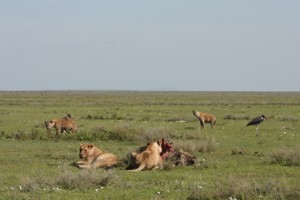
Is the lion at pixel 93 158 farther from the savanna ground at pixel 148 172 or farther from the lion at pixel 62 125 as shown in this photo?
the lion at pixel 62 125

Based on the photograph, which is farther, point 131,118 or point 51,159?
point 131,118

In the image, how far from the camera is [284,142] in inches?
925

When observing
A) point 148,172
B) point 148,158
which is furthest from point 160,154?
point 148,172

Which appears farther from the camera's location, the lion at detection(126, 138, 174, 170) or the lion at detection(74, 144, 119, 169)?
the lion at detection(74, 144, 119, 169)

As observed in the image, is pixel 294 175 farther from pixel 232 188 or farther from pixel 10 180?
pixel 10 180

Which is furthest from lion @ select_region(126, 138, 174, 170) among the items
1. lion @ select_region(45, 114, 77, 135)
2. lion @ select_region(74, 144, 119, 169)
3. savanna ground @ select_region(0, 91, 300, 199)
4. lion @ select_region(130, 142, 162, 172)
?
lion @ select_region(45, 114, 77, 135)

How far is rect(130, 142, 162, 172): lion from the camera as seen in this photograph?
1495cm

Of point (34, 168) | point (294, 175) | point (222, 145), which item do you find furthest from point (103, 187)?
point (222, 145)

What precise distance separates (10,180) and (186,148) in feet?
25.3

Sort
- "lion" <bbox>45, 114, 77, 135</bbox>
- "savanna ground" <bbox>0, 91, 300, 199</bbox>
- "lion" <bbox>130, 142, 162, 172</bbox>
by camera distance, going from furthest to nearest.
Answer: "lion" <bbox>45, 114, 77, 135</bbox> < "lion" <bbox>130, 142, 162, 172</bbox> < "savanna ground" <bbox>0, 91, 300, 199</bbox>

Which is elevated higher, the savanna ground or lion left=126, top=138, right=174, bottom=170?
lion left=126, top=138, right=174, bottom=170

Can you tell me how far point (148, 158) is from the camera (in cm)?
1501

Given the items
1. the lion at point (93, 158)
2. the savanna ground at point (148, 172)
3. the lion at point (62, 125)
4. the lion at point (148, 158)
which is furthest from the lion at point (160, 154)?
the lion at point (62, 125)

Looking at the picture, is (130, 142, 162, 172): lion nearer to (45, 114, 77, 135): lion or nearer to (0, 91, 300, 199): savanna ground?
(0, 91, 300, 199): savanna ground
